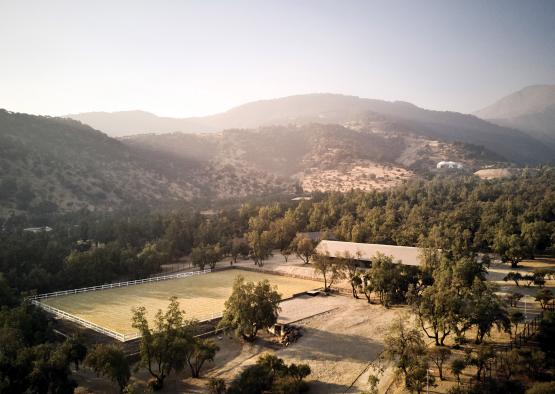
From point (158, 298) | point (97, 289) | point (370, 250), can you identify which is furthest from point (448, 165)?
point (97, 289)

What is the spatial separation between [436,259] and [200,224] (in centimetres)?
3580

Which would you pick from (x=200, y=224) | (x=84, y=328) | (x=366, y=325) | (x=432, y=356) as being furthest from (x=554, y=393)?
(x=200, y=224)

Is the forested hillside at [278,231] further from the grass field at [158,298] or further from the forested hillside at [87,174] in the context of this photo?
the forested hillside at [87,174]

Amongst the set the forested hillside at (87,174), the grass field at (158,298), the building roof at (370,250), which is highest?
the forested hillside at (87,174)

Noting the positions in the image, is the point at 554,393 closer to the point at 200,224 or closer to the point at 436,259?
the point at 436,259

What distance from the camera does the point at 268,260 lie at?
5569 cm

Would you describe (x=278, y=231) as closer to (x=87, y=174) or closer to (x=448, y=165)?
(x=87, y=174)

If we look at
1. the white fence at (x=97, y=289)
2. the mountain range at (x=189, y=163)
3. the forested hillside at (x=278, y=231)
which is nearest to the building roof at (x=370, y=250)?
the forested hillside at (x=278, y=231)

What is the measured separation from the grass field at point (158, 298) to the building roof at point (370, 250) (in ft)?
24.8

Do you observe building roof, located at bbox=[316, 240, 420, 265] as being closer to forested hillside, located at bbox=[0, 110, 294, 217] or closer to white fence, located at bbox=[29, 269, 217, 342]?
white fence, located at bbox=[29, 269, 217, 342]

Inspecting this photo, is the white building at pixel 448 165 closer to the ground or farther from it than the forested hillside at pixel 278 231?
farther from it

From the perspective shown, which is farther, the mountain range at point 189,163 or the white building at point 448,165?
the white building at point 448,165

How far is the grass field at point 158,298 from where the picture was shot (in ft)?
101

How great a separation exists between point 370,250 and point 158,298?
83.6ft
